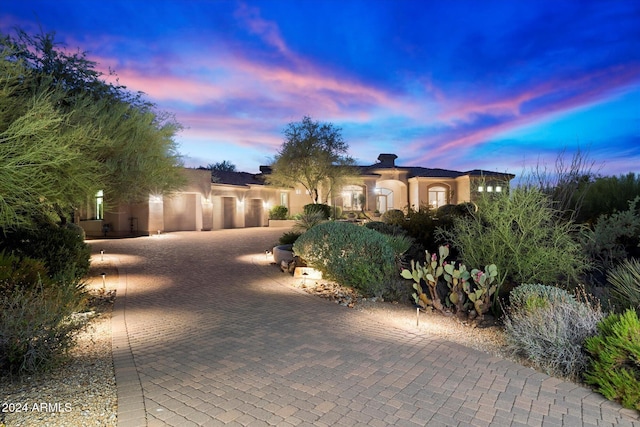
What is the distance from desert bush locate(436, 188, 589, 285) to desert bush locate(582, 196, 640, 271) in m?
1.54

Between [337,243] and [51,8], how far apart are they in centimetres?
951

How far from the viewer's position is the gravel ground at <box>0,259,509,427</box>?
3098 millimetres

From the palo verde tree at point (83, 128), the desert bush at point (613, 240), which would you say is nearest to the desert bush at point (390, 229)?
the desert bush at point (613, 240)

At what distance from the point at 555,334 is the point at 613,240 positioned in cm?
634

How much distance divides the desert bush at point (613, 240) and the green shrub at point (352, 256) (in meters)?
4.96

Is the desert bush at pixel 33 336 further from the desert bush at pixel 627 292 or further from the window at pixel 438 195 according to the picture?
the window at pixel 438 195

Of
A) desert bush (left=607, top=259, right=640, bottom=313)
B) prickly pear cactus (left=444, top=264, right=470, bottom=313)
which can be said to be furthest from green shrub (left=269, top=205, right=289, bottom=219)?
desert bush (left=607, top=259, right=640, bottom=313)

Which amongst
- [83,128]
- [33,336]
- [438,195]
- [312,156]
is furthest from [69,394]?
[438,195]

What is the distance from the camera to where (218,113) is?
2211 cm

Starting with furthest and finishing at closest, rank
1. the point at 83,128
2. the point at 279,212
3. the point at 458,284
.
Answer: the point at 279,212, the point at 458,284, the point at 83,128

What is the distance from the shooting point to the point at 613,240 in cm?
886

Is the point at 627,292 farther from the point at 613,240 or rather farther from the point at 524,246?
the point at 613,240

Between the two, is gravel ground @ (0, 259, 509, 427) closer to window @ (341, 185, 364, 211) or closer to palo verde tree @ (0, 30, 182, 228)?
palo verde tree @ (0, 30, 182, 228)

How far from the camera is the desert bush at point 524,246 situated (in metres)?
6.94
